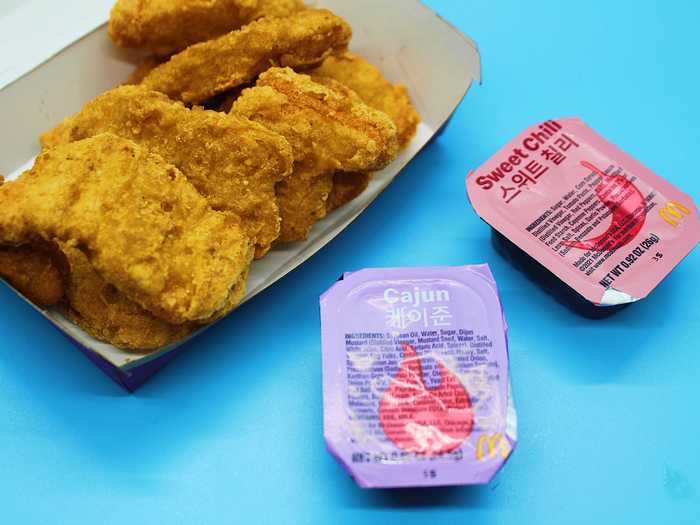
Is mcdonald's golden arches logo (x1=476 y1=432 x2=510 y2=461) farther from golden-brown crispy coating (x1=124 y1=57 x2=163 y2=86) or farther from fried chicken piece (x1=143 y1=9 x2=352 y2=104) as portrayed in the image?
golden-brown crispy coating (x1=124 y1=57 x2=163 y2=86)

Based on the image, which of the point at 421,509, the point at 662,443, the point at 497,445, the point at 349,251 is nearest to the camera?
the point at 497,445

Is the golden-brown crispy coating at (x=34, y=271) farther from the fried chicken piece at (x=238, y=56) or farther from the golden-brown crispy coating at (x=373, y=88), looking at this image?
the golden-brown crispy coating at (x=373, y=88)

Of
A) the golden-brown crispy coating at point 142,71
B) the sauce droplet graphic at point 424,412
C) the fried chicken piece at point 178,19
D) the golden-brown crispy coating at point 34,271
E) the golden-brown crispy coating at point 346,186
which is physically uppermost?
the fried chicken piece at point 178,19

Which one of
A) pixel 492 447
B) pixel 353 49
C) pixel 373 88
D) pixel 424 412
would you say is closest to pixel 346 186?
pixel 373 88

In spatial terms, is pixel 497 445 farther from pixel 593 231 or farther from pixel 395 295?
pixel 593 231

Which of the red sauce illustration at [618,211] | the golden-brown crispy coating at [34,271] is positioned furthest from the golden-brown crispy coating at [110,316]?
the red sauce illustration at [618,211]

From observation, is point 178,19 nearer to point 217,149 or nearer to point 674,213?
point 217,149

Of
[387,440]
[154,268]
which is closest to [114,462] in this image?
[154,268]
